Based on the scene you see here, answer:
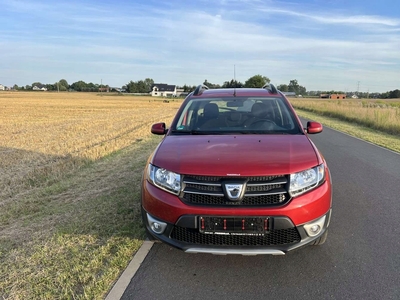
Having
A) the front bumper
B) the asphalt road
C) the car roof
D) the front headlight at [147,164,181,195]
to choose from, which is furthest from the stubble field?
the car roof

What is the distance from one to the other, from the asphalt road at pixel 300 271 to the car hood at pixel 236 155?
0.98 metres

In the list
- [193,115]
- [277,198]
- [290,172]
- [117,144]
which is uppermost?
[193,115]

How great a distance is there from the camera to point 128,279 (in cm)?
306

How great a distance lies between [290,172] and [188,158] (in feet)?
3.10

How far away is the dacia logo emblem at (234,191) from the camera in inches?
116

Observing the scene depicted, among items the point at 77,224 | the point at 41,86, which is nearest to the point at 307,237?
the point at 77,224

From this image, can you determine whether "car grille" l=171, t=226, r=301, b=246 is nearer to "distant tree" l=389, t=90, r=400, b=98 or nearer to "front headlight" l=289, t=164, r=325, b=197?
"front headlight" l=289, t=164, r=325, b=197

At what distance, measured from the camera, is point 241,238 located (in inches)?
119

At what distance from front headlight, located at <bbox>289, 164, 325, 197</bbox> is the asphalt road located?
31.8 inches

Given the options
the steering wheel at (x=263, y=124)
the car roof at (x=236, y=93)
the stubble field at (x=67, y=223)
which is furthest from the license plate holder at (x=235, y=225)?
the car roof at (x=236, y=93)

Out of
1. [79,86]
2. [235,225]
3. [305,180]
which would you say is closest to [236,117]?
A: [305,180]

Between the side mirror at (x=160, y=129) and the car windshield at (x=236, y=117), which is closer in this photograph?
the car windshield at (x=236, y=117)

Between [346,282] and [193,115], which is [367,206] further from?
[193,115]

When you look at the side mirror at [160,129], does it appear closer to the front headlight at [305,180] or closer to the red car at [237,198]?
the red car at [237,198]
